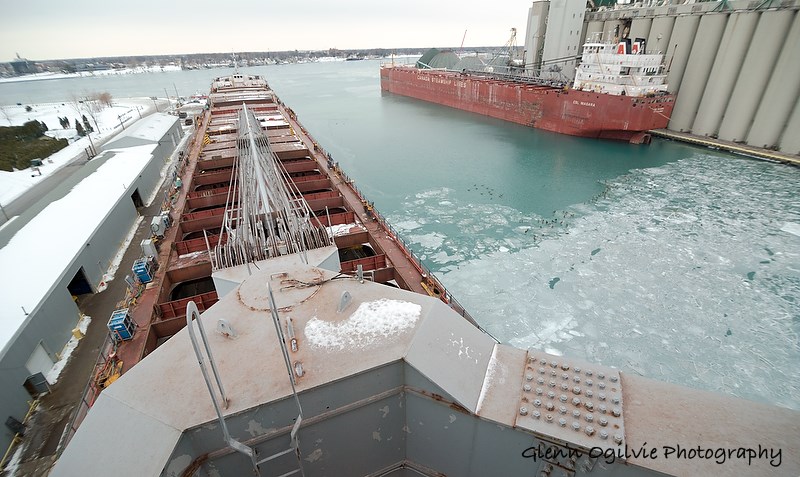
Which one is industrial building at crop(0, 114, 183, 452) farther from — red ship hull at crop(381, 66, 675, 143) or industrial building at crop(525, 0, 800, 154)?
industrial building at crop(525, 0, 800, 154)

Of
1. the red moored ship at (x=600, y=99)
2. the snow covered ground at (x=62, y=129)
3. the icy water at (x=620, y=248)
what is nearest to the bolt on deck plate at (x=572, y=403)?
the icy water at (x=620, y=248)

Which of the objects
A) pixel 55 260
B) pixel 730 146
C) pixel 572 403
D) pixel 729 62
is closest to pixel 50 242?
pixel 55 260

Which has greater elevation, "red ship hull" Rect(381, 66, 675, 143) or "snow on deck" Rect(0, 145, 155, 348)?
"red ship hull" Rect(381, 66, 675, 143)

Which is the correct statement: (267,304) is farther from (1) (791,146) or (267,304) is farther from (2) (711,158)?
(1) (791,146)

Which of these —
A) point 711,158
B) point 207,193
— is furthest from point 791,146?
point 207,193

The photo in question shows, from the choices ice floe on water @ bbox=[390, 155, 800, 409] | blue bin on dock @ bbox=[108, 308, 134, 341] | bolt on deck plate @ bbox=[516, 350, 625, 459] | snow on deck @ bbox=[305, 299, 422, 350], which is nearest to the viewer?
bolt on deck plate @ bbox=[516, 350, 625, 459]

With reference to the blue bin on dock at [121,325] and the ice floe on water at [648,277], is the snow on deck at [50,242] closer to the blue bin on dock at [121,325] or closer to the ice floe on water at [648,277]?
the blue bin on dock at [121,325]

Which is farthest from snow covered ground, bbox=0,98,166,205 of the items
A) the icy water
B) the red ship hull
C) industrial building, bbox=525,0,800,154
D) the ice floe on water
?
industrial building, bbox=525,0,800,154
